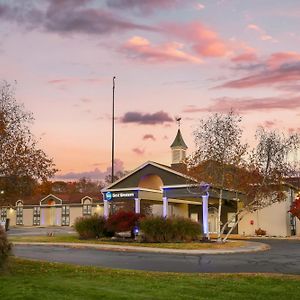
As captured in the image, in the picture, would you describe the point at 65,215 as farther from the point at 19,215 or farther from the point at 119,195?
the point at 119,195

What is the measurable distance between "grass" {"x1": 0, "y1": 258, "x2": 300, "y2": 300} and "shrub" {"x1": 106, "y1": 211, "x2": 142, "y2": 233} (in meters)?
18.8

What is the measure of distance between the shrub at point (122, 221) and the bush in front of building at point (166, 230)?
262 centimetres

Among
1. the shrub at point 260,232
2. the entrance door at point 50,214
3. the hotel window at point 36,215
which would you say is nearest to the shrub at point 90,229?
the shrub at point 260,232

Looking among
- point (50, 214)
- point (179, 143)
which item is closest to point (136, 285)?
point (179, 143)

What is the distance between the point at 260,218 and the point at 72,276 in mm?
32963

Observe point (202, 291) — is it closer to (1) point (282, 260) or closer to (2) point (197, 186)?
(1) point (282, 260)

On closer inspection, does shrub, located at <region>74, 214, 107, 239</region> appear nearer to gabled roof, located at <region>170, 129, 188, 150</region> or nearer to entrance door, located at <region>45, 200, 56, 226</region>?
gabled roof, located at <region>170, 129, 188, 150</region>

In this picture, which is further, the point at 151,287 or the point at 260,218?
the point at 260,218

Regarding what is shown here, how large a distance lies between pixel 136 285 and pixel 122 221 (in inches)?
908

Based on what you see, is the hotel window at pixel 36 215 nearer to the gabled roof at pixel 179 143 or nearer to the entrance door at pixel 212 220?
the gabled roof at pixel 179 143

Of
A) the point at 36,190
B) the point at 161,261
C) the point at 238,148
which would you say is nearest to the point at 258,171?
the point at 238,148

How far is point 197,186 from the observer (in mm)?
35500

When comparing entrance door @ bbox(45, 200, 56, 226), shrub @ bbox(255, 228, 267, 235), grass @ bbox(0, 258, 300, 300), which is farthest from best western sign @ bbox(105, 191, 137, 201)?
entrance door @ bbox(45, 200, 56, 226)

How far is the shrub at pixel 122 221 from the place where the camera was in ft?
116
